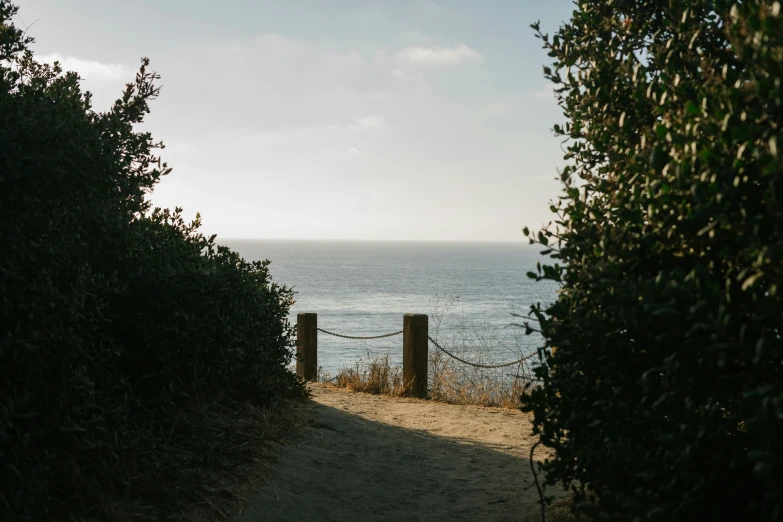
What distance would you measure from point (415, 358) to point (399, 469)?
148 inches

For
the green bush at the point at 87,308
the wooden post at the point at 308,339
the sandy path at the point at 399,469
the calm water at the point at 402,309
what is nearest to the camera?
the green bush at the point at 87,308

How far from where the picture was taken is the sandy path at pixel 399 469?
5105 mm

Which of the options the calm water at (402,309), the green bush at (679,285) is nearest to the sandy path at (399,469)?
the green bush at (679,285)

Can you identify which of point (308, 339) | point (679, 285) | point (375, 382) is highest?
point (679, 285)

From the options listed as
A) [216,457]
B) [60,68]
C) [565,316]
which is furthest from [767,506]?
[60,68]

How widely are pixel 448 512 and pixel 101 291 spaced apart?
3206mm

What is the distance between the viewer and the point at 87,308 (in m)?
4.51

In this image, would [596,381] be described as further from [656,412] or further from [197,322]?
[197,322]

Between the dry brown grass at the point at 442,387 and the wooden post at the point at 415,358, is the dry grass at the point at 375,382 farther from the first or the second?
the wooden post at the point at 415,358

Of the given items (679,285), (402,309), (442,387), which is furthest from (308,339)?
(402,309)

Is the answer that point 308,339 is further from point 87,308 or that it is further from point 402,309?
point 402,309

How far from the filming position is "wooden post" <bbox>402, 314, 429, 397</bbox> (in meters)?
9.95

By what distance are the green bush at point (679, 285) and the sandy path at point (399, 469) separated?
1970mm

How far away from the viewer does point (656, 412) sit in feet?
9.12
